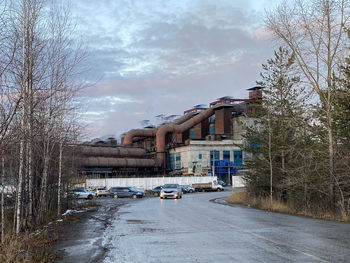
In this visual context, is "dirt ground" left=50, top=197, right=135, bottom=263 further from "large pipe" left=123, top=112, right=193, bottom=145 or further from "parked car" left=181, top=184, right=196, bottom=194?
"large pipe" left=123, top=112, right=193, bottom=145

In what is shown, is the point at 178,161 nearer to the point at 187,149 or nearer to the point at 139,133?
the point at 187,149

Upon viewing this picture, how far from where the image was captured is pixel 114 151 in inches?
3152

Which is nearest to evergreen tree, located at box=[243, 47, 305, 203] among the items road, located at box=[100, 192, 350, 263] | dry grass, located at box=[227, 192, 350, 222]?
dry grass, located at box=[227, 192, 350, 222]

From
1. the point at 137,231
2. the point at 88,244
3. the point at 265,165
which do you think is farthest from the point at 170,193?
the point at 88,244

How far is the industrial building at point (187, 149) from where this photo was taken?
268 ft

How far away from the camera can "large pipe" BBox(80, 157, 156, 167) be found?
2972 inches

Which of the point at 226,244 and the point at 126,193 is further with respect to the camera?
the point at 126,193

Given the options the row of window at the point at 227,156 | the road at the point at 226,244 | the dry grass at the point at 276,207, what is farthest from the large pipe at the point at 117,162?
the road at the point at 226,244

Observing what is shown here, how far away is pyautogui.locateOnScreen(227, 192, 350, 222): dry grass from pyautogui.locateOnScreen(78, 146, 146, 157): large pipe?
41.7 metres

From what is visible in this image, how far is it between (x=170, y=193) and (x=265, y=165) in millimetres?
17233

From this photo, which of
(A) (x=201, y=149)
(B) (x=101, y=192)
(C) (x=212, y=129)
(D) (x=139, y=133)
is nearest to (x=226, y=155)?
(A) (x=201, y=149)

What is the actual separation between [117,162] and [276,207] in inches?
2139

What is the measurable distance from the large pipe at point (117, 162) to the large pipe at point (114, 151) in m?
1.19

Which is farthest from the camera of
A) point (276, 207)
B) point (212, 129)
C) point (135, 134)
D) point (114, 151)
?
point (212, 129)
